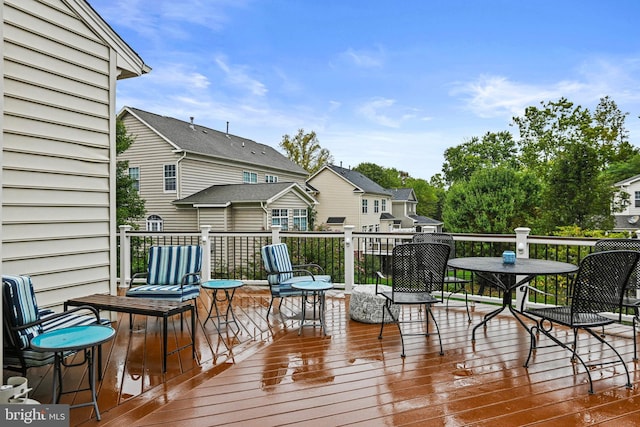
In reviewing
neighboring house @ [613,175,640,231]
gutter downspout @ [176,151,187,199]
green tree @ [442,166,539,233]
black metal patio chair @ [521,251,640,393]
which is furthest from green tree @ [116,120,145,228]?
neighboring house @ [613,175,640,231]

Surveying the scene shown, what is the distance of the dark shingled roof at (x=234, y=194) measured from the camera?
15.1 m

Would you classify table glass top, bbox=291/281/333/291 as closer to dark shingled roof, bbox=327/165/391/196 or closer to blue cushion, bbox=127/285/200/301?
blue cushion, bbox=127/285/200/301

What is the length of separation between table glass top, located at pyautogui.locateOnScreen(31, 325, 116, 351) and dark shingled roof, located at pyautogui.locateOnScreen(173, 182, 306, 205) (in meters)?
12.1

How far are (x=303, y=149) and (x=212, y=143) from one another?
1477cm

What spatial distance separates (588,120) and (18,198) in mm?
25124

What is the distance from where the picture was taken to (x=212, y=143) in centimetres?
1797

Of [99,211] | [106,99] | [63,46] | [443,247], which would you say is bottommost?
[443,247]

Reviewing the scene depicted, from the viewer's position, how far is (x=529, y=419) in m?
2.40

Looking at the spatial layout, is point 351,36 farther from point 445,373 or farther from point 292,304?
point 445,373

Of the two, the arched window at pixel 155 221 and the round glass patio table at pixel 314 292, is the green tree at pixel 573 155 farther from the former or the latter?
the arched window at pixel 155 221

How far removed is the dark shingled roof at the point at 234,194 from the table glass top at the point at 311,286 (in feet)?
34.0

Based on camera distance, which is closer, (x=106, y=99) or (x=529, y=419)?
(x=529, y=419)

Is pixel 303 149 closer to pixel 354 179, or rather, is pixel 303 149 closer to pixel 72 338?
pixel 354 179

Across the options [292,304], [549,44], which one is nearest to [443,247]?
Result: [292,304]
